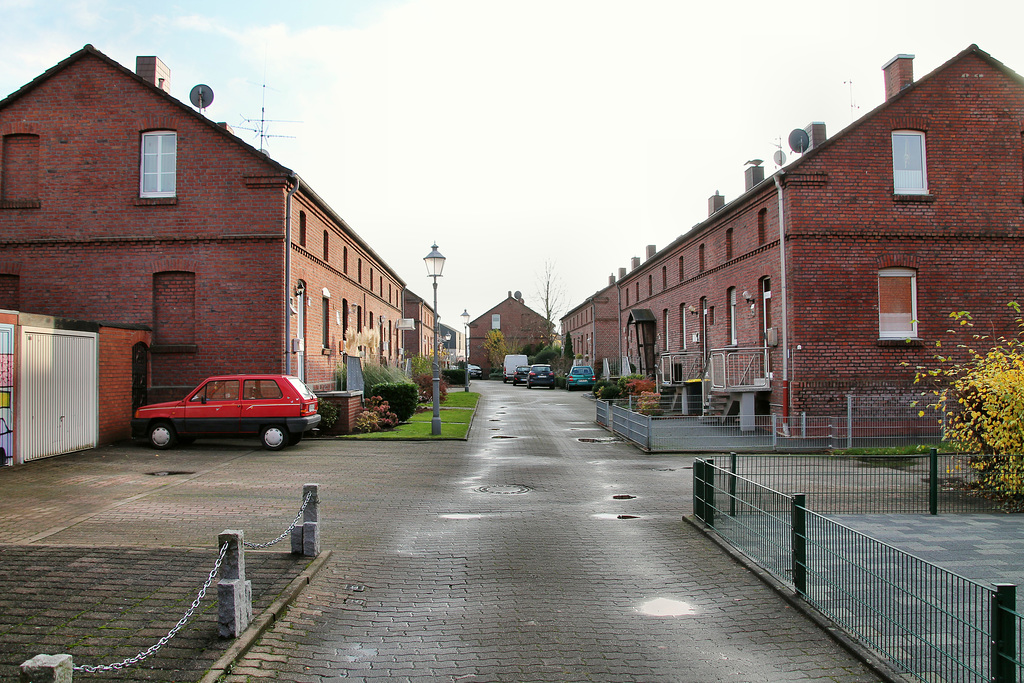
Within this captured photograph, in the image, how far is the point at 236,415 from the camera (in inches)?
612

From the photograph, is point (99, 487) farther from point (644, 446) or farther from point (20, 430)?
point (644, 446)

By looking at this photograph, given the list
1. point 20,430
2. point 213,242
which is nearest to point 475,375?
point 213,242

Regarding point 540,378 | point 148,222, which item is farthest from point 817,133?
→ point 540,378

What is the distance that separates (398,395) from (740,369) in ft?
33.9

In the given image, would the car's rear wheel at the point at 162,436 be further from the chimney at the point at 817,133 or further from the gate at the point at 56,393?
the chimney at the point at 817,133

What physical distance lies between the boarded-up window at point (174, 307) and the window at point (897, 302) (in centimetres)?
1804

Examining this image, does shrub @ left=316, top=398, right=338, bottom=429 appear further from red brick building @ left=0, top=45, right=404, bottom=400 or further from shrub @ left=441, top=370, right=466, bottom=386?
shrub @ left=441, top=370, right=466, bottom=386

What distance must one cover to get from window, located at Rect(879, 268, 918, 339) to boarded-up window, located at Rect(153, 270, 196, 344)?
18.0 meters

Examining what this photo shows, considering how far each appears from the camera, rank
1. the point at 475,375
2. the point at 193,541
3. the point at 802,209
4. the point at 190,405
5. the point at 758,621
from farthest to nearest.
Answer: the point at 475,375 → the point at 802,209 → the point at 190,405 → the point at 193,541 → the point at 758,621

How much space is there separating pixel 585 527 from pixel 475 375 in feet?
225

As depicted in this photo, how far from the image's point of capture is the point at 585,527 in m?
8.67

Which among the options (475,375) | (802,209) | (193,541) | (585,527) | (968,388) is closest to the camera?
(193,541)

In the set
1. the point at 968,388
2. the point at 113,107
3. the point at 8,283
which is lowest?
the point at 968,388

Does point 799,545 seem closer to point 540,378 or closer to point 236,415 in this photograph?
point 236,415
